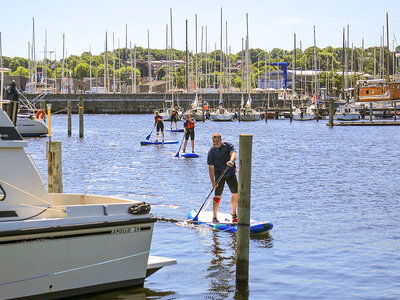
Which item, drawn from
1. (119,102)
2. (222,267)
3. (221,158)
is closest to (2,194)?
(222,267)

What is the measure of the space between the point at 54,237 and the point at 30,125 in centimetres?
4607

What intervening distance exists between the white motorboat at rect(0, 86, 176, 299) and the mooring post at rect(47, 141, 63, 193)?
5.79m

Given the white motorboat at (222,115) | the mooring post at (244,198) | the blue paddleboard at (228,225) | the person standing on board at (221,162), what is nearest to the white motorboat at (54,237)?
the mooring post at (244,198)

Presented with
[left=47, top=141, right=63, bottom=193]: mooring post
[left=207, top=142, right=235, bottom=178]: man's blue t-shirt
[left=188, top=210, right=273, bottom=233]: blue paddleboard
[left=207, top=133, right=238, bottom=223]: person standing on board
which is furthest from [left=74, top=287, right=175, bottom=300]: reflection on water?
[left=47, top=141, right=63, bottom=193]: mooring post

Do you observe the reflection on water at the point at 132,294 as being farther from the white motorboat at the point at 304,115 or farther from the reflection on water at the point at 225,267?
the white motorboat at the point at 304,115

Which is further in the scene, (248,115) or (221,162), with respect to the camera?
(248,115)

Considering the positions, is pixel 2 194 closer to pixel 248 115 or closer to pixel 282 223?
pixel 282 223

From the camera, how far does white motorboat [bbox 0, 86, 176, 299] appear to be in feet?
32.2

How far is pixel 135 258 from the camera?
11148mm

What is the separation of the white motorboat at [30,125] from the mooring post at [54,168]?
3827 cm

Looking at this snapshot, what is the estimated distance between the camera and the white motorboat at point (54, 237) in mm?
9820

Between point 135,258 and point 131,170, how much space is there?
69.2 feet

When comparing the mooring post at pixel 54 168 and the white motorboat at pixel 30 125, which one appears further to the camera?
the white motorboat at pixel 30 125

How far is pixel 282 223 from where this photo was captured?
18.4 m
